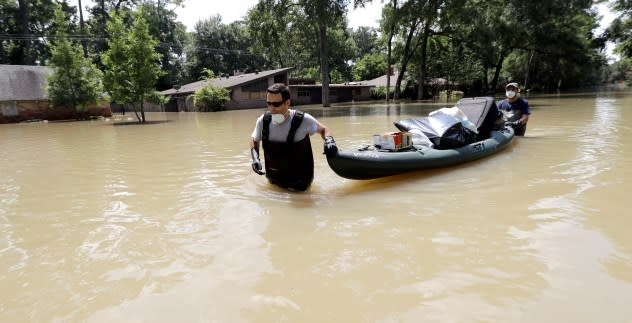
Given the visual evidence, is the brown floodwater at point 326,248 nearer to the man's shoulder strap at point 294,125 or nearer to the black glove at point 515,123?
the man's shoulder strap at point 294,125

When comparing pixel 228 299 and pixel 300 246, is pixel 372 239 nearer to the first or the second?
pixel 300 246

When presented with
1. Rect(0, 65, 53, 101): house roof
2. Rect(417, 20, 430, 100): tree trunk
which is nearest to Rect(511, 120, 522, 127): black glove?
Rect(417, 20, 430, 100): tree trunk

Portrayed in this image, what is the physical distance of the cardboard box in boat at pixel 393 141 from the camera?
5590 mm

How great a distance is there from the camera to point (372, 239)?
3.36 metres

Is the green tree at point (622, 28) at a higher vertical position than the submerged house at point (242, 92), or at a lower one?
higher

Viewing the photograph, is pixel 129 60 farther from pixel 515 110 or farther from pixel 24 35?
pixel 24 35

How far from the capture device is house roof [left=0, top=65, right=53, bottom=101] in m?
24.8

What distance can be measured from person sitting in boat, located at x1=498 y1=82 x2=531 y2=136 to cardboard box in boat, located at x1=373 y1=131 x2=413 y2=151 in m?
4.51

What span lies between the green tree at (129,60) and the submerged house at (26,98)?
674 cm

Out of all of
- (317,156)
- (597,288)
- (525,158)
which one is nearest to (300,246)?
(597,288)

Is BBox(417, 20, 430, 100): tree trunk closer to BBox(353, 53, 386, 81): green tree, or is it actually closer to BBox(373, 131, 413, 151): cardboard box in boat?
BBox(353, 53, 386, 81): green tree

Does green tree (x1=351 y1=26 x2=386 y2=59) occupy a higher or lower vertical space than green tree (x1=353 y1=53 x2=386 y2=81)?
higher

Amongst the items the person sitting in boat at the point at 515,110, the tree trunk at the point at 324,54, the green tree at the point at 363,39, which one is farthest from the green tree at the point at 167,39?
the person sitting in boat at the point at 515,110

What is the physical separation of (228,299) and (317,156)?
5.36 meters
